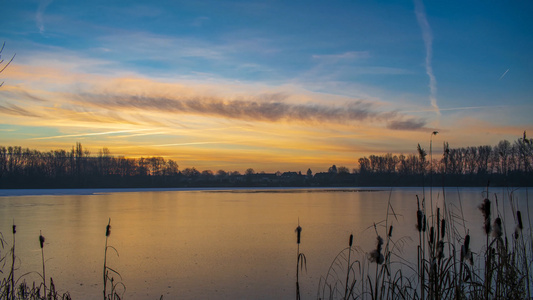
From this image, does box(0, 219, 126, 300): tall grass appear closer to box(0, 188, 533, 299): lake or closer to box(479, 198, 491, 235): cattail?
box(0, 188, 533, 299): lake

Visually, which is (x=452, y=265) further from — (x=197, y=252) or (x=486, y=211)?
(x=197, y=252)

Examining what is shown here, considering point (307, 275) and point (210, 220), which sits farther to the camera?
point (210, 220)

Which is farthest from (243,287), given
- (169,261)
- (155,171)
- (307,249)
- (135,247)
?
(155,171)

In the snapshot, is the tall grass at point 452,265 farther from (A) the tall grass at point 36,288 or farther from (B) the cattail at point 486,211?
(A) the tall grass at point 36,288

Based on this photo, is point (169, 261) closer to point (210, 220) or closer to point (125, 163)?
point (210, 220)

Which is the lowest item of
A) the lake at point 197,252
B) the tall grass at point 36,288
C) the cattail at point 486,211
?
the lake at point 197,252

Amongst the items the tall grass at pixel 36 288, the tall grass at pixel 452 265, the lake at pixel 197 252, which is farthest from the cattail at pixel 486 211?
the tall grass at pixel 36 288

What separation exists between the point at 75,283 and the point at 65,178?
62.2 metres

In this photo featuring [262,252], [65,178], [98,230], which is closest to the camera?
[262,252]

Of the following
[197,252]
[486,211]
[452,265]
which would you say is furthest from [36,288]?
[486,211]

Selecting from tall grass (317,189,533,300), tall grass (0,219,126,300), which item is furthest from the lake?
tall grass (0,219,126,300)

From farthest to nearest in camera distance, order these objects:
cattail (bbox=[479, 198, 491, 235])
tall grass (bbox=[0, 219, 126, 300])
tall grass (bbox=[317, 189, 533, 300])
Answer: tall grass (bbox=[0, 219, 126, 300]) → tall grass (bbox=[317, 189, 533, 300]) → cattail (bbox=[479, 198, 491, 235])

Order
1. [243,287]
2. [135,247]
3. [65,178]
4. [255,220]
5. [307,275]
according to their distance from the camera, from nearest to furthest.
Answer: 1. [243,287]
2. [307,275]
3. [135,247]
4. [255,220]
5. [65,178]

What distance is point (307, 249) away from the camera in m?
8.70
